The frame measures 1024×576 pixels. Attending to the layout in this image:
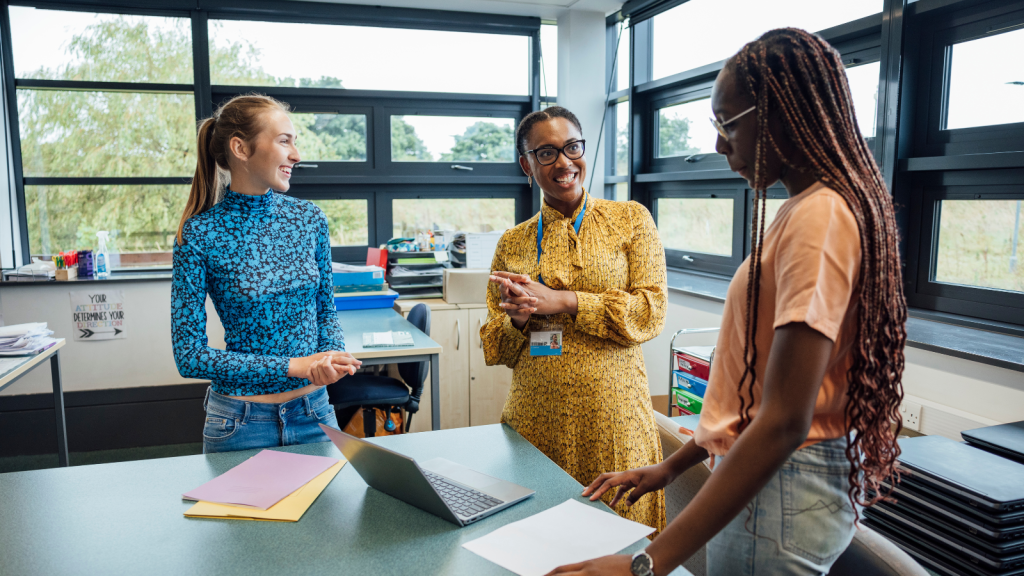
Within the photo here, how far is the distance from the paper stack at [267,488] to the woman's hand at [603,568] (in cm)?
56

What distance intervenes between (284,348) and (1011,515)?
5.23ft

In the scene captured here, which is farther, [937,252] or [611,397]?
[937,252]

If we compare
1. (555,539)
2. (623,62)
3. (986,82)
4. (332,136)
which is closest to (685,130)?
(623,62)

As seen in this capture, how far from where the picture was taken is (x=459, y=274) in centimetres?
383

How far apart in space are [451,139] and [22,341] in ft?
8.99

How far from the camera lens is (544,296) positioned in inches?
58.9

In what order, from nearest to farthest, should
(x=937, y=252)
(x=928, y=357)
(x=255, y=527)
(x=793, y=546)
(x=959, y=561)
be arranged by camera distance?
(x=793, y=546) < (x=255, y=527) < (x=959, y=561) < (x=928, y=357) < (x=937, y=252)

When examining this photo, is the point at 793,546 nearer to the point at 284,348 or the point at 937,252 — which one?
the point at 284,348

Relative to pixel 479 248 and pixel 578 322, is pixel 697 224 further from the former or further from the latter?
pixel 578 322

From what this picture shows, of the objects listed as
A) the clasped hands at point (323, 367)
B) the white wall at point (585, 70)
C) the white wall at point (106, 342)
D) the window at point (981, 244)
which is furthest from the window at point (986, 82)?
the white wall at point (106, 342)

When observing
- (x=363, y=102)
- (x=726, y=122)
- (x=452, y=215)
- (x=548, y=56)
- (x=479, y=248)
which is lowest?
(x=479, y=248)

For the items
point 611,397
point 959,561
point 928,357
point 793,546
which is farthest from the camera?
point 928,357

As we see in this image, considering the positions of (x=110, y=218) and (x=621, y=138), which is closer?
(x=110, y=218)

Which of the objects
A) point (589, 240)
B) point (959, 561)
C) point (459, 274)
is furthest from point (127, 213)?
point (959, 561)
